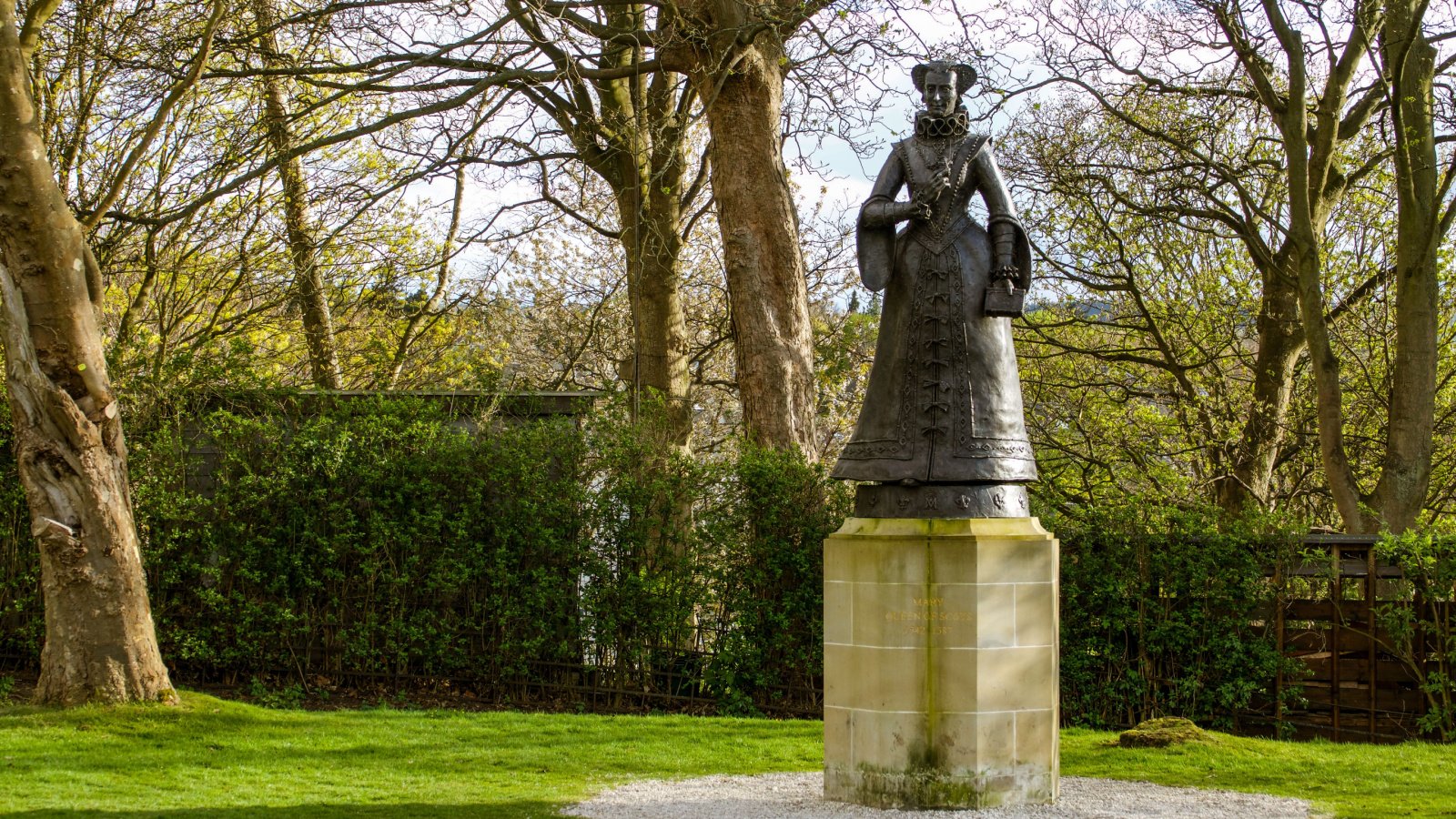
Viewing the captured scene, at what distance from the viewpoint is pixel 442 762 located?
32.4 feet

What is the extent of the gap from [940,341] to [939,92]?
150 centimetres

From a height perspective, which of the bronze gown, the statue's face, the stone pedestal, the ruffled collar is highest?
the statue's face

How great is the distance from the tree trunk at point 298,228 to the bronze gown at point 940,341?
7.41 metres

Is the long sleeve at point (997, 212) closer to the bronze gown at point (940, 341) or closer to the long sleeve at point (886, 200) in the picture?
the bronze gown at point (940, 341)

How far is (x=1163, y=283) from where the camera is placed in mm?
19297

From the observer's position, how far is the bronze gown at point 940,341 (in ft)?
26.5

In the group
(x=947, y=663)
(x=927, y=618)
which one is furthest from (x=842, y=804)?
(x=927, y=618)

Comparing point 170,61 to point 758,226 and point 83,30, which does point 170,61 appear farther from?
point 758,226

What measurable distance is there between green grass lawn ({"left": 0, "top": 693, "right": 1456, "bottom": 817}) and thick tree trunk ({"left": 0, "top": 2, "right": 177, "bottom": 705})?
454 mm

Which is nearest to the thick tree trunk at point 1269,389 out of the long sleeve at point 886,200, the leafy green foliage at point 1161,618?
the leafy green foliage at point 1161,618

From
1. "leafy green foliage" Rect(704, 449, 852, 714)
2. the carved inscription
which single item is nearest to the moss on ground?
"leafy green foliage" Rect(704, 449, 852, 714)

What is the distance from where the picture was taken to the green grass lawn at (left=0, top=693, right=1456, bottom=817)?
8.27m

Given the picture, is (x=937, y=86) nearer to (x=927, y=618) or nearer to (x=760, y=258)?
(x=927, y=618)

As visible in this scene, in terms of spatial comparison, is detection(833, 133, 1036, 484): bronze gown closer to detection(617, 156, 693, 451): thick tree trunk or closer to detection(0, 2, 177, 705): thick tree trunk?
detection(0, 2, 177, 705): thick tree trunk
